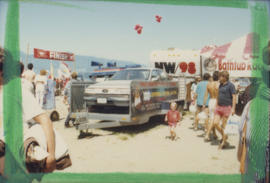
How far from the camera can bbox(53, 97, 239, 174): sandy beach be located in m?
3.87

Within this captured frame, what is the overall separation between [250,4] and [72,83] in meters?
5.12

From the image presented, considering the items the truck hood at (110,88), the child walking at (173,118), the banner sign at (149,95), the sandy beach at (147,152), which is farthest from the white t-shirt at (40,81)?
the child walking at (173,118)

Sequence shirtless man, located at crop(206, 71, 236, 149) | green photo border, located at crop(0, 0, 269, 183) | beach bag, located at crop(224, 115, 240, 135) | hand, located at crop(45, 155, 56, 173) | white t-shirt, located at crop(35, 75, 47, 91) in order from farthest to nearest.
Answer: white t-shirt, located at crop(35, 75, 47, 91) → shirtless man, located at crop(206, 71, 236, 149) → beach bag, located at crop(224, 115, 240, 135) → green photo border, located at crop(0, 0, 269, 183) → hand, located at crop(45, 155, 56, 173)

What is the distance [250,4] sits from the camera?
218cm

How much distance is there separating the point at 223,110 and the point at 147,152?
1.85 meters

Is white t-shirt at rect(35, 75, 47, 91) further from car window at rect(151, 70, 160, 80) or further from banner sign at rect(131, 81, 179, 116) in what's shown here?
car window at rect(151, 70, 160, 80)

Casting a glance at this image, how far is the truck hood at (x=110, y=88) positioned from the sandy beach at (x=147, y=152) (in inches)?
46.1

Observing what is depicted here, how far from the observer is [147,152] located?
4664mm

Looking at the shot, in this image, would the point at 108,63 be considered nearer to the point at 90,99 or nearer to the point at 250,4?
the point at 90,99

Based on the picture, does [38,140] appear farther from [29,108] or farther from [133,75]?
[133,75]

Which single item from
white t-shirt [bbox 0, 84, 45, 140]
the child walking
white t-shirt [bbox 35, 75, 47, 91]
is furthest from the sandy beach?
white t-shirt [bbox 0, 84, 45, 140]

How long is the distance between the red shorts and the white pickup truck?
75.2 inches

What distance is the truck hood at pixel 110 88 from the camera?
5.62 meters

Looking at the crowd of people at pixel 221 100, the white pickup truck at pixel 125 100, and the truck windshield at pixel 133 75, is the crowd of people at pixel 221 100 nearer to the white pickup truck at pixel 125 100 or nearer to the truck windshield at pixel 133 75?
the white pickup truck at pixel 125 100
